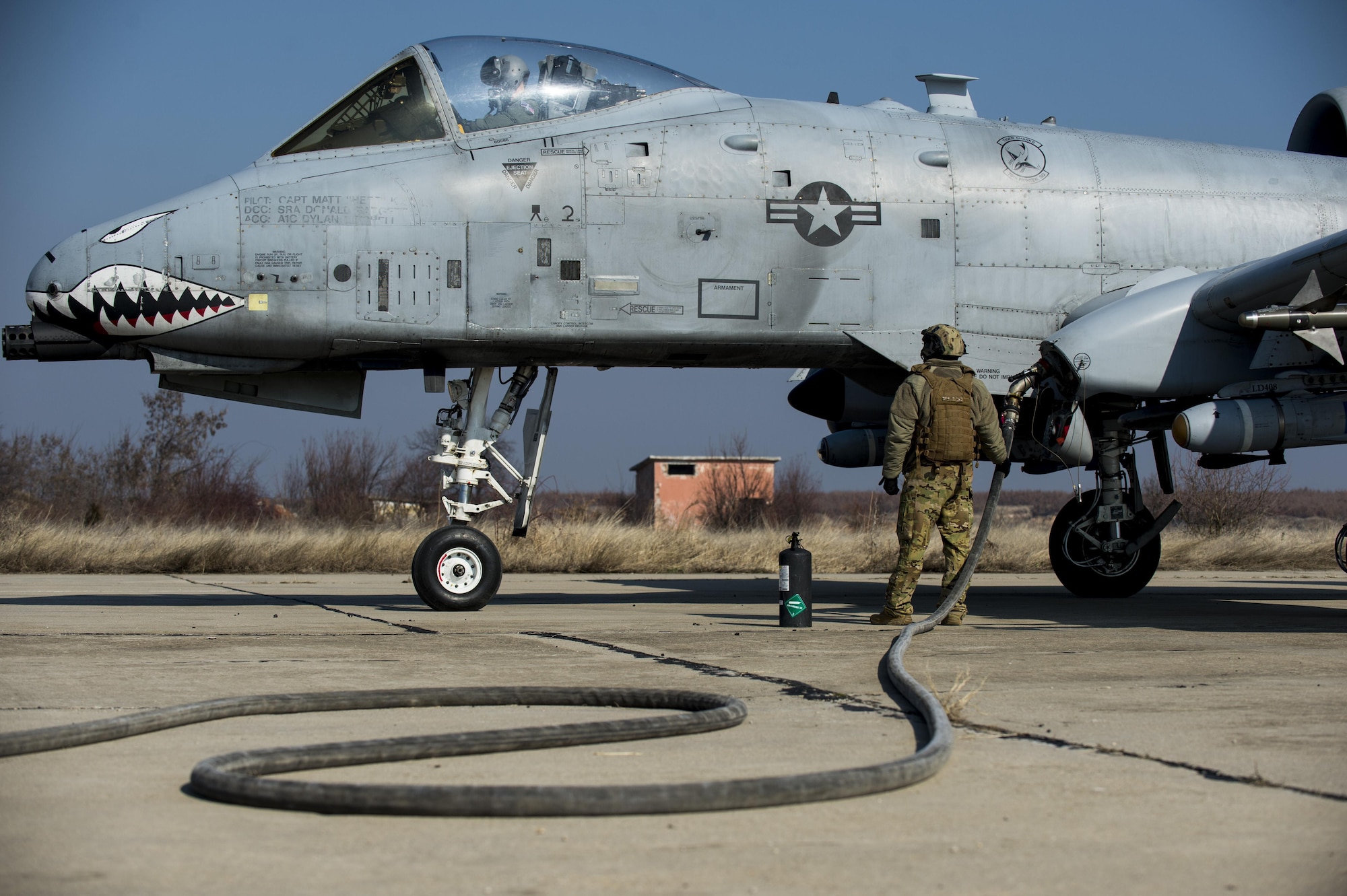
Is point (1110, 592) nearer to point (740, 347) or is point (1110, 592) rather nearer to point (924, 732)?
point (740, 347)

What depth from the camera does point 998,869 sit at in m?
2.48

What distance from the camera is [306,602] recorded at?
1096cm

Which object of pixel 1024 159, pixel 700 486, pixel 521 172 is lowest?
pixel 700 486

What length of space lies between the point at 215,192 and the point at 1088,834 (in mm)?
7823

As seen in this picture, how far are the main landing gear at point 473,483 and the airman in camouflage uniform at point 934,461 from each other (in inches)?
113

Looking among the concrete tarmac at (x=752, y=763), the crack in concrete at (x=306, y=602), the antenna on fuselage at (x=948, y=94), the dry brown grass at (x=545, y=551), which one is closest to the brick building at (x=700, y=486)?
the dry brown grass at (x=545, y=551)

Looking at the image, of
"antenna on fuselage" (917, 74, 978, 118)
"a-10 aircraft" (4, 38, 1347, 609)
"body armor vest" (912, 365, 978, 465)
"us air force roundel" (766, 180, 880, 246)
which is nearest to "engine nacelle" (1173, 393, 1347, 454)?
"a-10 aircraft" (4, 38, 1347, 609)

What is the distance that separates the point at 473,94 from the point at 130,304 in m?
2.88

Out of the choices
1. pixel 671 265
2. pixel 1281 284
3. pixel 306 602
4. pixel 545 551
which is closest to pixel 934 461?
pixel 671 265

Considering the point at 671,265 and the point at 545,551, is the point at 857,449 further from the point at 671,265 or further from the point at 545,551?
the point at 545,551

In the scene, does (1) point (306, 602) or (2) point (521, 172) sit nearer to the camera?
(2) point (521, 172)

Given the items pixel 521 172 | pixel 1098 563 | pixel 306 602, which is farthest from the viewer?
pixel 1098 563

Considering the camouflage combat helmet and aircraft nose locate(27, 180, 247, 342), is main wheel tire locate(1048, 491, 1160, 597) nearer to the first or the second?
the camouflage combat helmet

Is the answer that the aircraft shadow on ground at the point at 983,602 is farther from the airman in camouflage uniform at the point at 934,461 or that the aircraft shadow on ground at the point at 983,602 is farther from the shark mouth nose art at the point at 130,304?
the shark mouth nose art at the point at 130,304
